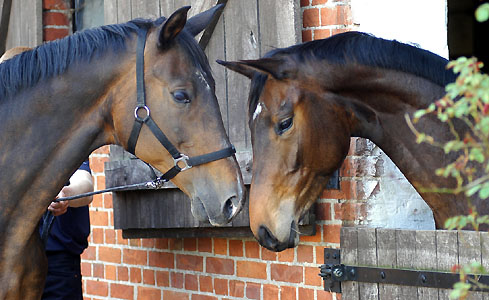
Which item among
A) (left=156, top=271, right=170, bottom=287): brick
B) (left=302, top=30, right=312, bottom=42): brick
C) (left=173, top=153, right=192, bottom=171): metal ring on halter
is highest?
(left=302, top=30, right=312, bottom=42): brick

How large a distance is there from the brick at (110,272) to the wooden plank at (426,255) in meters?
2.68

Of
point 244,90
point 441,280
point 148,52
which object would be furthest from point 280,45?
point 441,280

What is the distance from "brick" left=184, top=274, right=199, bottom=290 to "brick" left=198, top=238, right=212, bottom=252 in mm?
189

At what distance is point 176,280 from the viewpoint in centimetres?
438

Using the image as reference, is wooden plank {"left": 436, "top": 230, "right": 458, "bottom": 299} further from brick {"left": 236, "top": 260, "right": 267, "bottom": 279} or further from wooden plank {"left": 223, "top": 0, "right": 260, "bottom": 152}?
brick {"left": 236, "top": 260, "right": 267, "bottom": 279}

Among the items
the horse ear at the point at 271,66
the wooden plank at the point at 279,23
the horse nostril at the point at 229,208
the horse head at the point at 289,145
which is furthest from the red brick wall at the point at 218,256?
the horse nostril at the point at 229,208

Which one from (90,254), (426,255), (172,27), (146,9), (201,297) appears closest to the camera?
(426,255)

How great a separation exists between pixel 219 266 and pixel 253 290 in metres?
0.29

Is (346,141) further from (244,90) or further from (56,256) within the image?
(56,256)

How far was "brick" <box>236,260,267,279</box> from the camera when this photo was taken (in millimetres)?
3859

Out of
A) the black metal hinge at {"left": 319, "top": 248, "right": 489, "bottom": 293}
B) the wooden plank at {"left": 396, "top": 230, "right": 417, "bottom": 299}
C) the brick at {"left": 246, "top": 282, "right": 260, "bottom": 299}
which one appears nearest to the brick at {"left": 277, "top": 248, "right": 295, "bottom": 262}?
the brick at {"left": 246, "top": 282, "right": 260, "bottom": 299}

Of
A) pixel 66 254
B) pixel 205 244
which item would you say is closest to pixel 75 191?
pixel 66 254

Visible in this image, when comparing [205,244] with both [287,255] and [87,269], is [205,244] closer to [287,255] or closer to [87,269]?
[287,255]

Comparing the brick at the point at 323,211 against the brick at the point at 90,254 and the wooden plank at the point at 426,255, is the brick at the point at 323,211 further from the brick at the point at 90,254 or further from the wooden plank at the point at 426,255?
the brick at the point at 90,254
